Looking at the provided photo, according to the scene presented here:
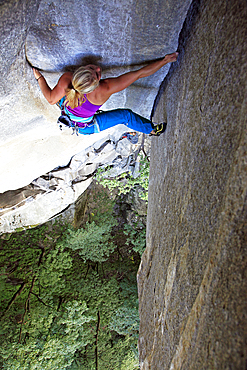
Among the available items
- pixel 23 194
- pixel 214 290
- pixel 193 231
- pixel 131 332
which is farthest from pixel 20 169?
pixel 131 332

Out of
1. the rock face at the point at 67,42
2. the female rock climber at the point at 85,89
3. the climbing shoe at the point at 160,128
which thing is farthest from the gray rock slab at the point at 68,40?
the climbing shoe at the point at 160,128

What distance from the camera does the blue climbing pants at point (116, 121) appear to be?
2.60m

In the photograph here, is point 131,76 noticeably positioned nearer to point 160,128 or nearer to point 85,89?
point 85,89

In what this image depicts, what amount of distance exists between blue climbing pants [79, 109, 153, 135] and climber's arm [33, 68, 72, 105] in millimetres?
545

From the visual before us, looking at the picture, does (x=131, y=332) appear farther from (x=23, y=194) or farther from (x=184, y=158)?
(x=184, y=158)

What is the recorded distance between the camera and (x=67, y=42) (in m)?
1.94

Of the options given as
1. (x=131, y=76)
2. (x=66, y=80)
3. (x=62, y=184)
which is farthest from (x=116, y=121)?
(x=62, y=184)

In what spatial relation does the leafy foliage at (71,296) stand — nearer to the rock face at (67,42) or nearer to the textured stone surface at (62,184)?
the textured stone surface at (62,184)

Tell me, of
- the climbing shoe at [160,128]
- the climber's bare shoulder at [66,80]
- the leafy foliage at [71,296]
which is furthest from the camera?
the leafy foliage at [71,296]

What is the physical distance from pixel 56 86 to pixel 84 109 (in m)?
0.31

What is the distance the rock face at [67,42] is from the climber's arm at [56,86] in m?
0.07

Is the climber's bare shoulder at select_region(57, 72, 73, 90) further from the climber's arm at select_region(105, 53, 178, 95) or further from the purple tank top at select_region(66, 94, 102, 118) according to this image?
the climber's arm at select_region(105, 53, 178, 95)

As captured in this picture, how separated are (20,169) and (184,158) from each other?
2866 millimetres

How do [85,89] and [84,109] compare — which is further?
[84,109]
